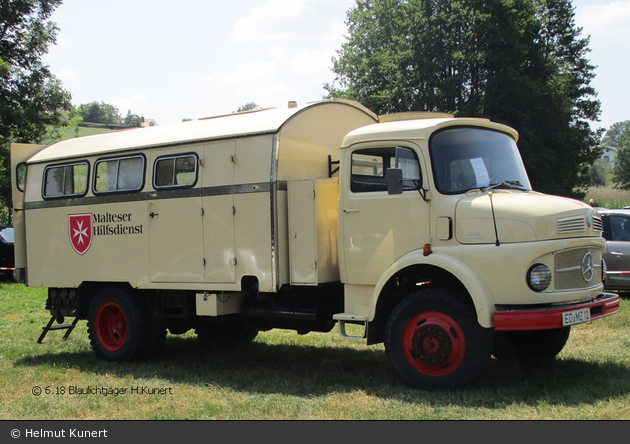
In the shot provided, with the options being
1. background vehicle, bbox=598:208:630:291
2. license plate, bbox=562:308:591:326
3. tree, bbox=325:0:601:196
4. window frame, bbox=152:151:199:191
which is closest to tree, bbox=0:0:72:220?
tree, bbox=325:0:601:196

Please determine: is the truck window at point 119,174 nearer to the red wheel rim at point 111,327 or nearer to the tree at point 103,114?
the red wheel rim at point 111,327

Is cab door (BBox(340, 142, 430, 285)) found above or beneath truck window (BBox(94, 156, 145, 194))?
beneath

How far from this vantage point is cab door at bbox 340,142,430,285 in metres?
6.65

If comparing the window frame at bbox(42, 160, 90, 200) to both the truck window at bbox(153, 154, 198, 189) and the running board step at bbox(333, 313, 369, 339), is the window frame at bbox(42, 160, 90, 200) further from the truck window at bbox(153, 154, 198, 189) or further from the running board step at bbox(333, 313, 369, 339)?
the running board step at bbox(333, 313, 369, 339)

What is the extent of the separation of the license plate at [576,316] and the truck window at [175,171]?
4.62 m

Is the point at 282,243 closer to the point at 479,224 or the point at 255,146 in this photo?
the point at 255,146

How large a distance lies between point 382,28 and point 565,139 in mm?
13226

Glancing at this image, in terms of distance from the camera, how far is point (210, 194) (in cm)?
791

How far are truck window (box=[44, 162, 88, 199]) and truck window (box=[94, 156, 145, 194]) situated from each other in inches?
10.6

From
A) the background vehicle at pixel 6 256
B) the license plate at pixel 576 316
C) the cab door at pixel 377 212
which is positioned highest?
the cab door at pixel 377 212

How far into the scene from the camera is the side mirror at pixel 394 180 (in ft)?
21.6

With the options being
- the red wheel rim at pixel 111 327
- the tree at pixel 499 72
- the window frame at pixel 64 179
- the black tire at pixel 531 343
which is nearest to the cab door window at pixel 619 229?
the black tire at pixel 531 343

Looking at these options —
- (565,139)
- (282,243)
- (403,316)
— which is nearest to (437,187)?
(403,316)
